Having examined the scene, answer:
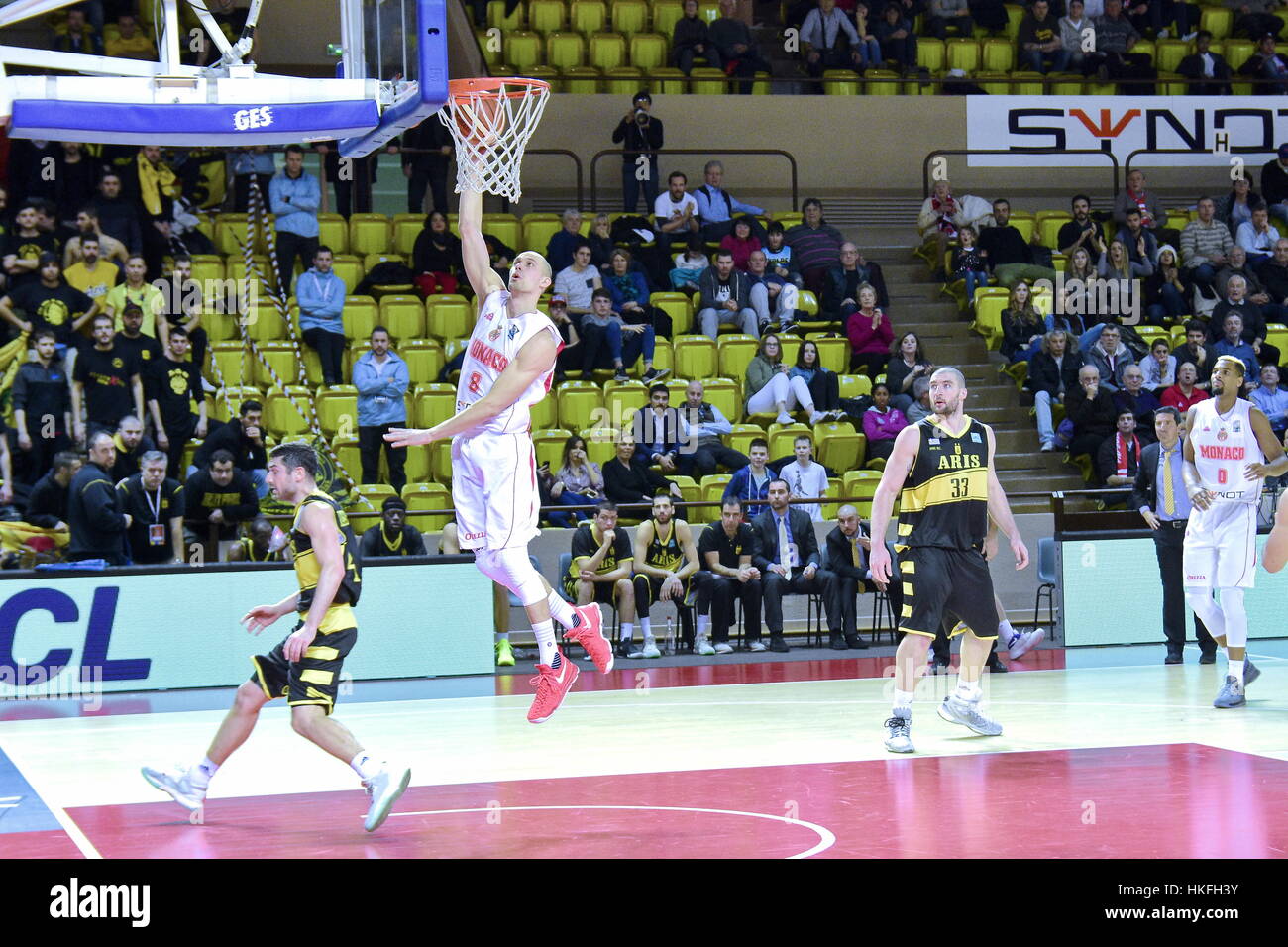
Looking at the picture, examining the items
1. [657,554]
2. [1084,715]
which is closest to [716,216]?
[657,554]

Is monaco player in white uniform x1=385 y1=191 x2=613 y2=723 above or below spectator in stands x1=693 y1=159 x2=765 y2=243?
below

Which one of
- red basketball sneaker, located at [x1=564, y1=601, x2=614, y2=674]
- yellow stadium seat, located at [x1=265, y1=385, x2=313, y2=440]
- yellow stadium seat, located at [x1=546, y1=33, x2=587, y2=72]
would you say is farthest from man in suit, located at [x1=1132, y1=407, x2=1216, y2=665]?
yellow stadium seat, located at [x1=546, y1=33, x2=587, y2=72]

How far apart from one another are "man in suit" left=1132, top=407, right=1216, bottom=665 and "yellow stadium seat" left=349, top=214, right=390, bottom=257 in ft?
28.5

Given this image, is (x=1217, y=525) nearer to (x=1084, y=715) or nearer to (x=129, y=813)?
(x=1084, y=715)

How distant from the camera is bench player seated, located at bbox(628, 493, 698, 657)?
575 inches

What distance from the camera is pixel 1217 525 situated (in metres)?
11.7

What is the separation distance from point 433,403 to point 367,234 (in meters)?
3.04

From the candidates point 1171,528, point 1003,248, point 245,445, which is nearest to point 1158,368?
point 1003,248

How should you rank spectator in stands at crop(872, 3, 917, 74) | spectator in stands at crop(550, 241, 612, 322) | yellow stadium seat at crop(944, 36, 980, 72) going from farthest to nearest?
yellow stadium seat at crop(944, 36, 980, 72) → spectator in stands at crop(872, 3, 917, 74) → spectator in stands at crop(550, 241, 612, 322)

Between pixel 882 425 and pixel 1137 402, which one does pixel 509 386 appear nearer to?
pixel 882 425

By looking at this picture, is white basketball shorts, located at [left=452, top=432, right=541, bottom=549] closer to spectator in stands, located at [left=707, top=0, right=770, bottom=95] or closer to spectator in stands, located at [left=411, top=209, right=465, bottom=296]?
spectator in stands, located at [left=411, top=209, right=465, bottom=296]

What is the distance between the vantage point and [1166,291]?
19.2 metres

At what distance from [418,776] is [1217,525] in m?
6.23
